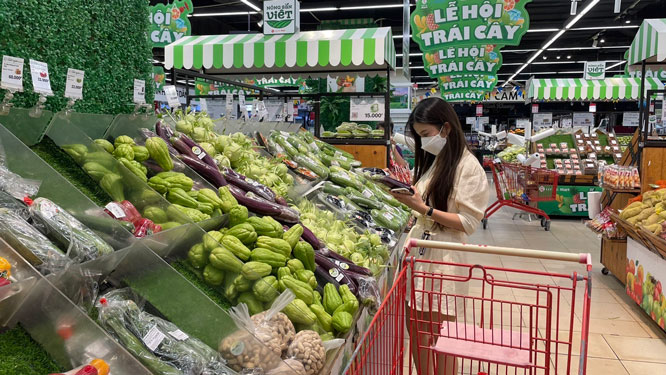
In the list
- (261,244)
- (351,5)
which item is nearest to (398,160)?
(261,244)

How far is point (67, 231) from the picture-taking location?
1379 mm

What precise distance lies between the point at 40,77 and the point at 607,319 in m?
4.46

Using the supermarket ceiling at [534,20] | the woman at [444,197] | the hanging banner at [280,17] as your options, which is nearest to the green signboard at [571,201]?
the supermarket ceiling at [534,20]

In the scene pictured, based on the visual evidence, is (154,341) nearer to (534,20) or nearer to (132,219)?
(132,219)

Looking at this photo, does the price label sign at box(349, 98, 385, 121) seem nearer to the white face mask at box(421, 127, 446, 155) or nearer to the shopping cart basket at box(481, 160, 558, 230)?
the white face mask at box(421, 127, 446, 155)

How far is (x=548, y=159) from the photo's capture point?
32.8ft

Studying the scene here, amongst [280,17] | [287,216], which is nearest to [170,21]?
[280,17]

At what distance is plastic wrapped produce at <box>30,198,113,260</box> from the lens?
52.8 inches

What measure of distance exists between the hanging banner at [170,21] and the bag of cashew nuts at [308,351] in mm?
8951

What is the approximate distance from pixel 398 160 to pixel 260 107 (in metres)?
2.54

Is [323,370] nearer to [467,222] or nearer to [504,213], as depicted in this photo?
[467,222]

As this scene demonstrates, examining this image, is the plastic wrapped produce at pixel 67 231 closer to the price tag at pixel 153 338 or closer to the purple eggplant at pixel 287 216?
the price tag at pixel 153 338

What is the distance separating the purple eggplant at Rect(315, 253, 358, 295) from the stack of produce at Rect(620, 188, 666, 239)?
286cm

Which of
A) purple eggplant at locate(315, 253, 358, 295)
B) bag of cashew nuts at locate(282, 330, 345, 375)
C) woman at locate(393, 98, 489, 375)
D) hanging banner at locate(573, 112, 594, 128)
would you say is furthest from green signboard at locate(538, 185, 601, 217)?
bag of cashew nuts at locate(282, 330, 345, 375)
